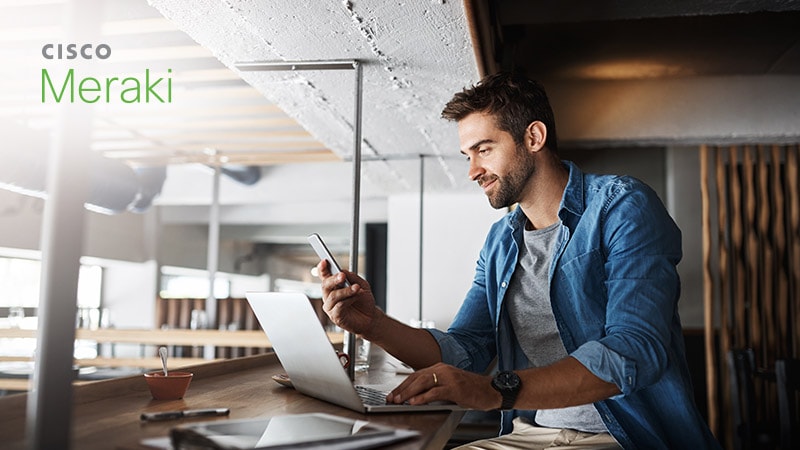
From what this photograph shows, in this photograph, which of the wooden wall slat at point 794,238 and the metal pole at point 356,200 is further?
the wooden wall slat at point 794,238

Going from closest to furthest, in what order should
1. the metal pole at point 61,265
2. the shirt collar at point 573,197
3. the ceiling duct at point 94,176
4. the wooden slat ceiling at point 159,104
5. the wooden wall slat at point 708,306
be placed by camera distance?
the metal pole at point 61,265 → the shirt collar at point 573,197 → the wooden slat ceiling at point 159,104 → the wooden wall slat at point 708,306 → the ceiling duct at point 94,176

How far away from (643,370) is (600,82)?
11.9ft

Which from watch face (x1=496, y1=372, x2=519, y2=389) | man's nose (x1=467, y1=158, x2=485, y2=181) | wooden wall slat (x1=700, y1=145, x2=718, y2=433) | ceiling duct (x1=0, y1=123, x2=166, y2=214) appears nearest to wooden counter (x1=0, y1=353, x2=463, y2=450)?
watch face (x1=496, y1=372, x2=519, y2=389)

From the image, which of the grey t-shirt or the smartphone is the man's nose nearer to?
the grey t-shirt

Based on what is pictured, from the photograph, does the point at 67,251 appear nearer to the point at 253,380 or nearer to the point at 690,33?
the point at 253,380

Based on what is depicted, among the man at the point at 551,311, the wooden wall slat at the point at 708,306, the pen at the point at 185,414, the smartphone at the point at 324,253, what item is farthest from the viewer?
the wooden wall slat at the point at 708,306

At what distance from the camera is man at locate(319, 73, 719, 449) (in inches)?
54.7

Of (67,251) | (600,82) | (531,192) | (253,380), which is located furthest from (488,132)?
(600,82)

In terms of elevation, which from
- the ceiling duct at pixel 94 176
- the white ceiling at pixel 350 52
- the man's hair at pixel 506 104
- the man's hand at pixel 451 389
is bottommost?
the man's hand at pixel 451 389

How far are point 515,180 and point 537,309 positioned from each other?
36 cm

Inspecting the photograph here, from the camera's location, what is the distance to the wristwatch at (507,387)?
135 centimetres

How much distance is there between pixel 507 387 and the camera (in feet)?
4.46

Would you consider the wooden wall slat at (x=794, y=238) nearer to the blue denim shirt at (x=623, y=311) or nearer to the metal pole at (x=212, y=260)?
the blue denim shirt at (x=623, y=311)

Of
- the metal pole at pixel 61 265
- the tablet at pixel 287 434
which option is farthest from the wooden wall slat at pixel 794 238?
the metal pole at pixel 61 265
